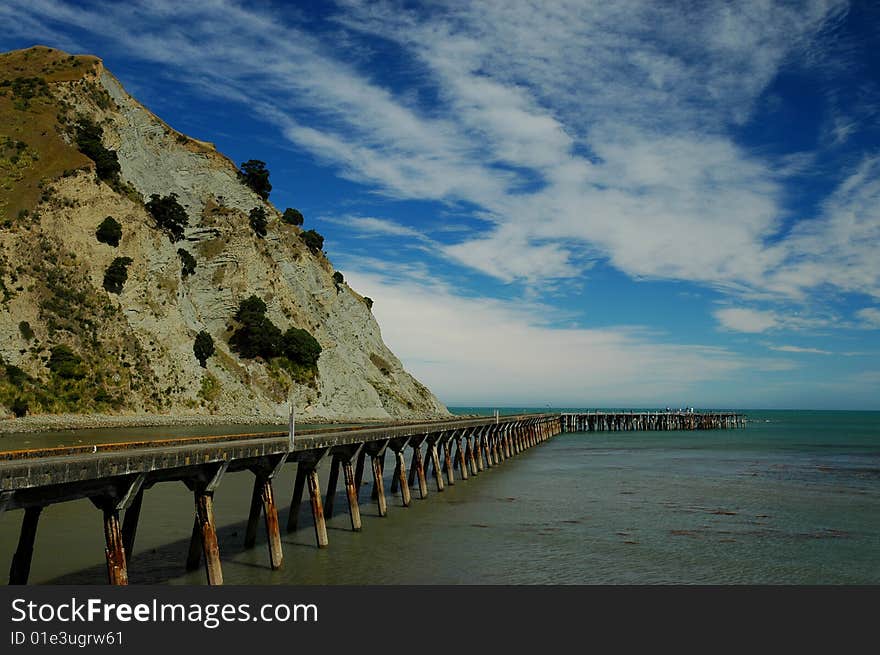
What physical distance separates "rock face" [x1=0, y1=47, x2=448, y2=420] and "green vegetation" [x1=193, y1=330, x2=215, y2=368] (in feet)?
3.27

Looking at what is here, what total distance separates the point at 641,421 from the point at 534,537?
4236 inches

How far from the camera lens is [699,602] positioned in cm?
1683

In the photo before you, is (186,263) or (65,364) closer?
(65,364)

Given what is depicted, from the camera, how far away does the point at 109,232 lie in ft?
224

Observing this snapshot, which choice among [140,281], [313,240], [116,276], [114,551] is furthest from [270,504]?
[313,240]

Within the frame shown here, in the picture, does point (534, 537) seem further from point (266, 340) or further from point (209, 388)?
point (266, 340)

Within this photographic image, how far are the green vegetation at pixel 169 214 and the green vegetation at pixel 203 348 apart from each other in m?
18.9

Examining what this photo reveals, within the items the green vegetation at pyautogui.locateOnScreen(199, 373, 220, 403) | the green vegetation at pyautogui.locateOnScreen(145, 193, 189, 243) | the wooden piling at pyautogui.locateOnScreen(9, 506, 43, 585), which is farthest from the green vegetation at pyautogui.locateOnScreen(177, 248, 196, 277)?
the wooden piling at pyautogui.locateOnScreen(9, 506, 43, 585)

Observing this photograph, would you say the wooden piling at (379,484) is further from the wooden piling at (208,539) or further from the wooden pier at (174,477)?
the wooden piling at (208,539)

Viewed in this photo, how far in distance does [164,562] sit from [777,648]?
1478cm

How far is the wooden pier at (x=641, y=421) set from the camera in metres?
119

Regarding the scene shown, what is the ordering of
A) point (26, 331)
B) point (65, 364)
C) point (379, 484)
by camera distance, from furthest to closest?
point (26, 331)
point (65, 364)
point (379, 484)

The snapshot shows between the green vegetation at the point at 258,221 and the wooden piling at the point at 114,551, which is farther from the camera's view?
the green vegetation at the point at 258,221

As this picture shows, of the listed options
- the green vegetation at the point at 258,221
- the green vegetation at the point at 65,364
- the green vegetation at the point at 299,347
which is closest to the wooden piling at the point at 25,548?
the green vegetation at the point at 65,364
